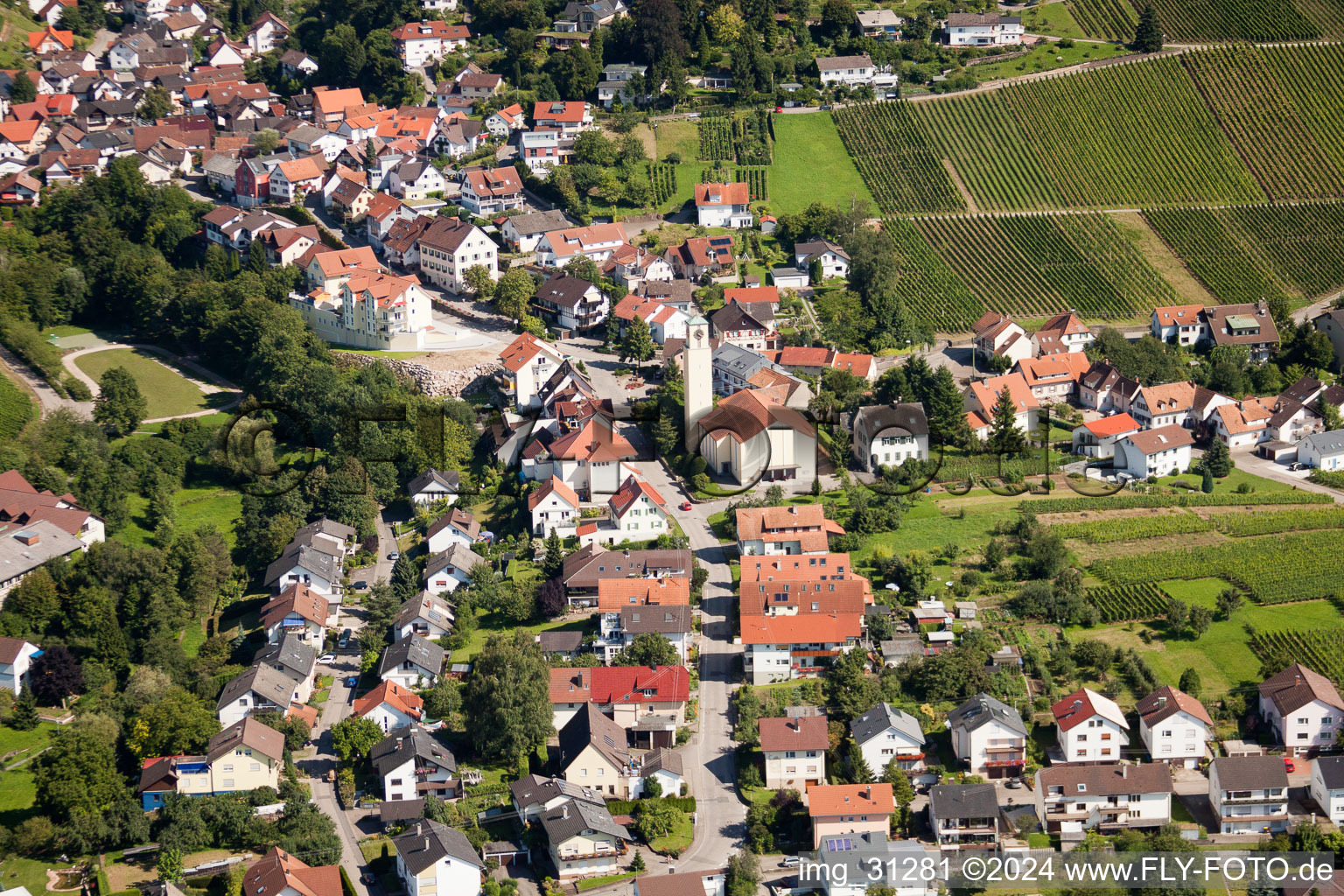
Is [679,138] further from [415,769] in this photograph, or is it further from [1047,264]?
[415,769]

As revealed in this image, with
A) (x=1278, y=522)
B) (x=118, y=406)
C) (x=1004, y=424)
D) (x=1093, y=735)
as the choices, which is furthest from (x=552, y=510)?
(x=1278, y=522)

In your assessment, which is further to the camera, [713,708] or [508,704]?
[713,708]

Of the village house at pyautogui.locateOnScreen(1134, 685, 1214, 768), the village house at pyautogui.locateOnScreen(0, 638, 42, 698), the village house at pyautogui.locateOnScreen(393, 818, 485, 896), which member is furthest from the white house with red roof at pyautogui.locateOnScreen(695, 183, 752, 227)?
the village house at pyautogui.locateOnScreen(393, 818, 485, 896)

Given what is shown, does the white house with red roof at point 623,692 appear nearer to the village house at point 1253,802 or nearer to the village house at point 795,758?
the village house at point 795,758

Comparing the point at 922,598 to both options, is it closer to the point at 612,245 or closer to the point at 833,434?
Answer: the point at 833,434

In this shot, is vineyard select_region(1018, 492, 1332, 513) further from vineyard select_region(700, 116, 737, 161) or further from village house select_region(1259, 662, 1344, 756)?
vineyard select_region(700, 116, 737, 161)

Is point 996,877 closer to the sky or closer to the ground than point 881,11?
closer to the ground

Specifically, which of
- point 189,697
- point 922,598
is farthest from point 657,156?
point 189,697
